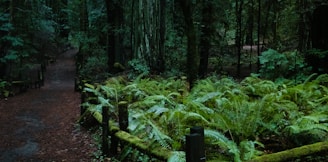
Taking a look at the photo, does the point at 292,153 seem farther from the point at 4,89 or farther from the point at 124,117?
the point at 4,89

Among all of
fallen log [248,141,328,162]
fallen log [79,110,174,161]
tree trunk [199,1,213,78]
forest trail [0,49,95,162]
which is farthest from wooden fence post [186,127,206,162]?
tree trunk [199,1,213,78]

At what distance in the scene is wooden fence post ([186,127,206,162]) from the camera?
391 cm

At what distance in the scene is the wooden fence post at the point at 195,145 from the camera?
391 cm

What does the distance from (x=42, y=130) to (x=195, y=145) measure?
8.12 metres

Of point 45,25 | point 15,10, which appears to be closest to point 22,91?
point 15,10

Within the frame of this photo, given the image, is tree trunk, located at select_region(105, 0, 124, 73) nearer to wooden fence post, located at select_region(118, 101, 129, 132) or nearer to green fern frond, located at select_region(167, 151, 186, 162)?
wooden fence post, located at select_region(118, 101, 129, 132)

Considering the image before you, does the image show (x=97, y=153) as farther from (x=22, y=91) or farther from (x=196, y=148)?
(x=22, y=91)

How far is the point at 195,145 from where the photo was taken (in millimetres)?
3945

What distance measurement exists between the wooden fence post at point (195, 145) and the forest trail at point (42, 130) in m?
4.24

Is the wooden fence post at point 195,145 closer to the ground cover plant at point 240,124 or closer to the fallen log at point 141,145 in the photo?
the ground cover plant at point 240,124

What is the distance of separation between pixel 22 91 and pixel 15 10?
17.0ft

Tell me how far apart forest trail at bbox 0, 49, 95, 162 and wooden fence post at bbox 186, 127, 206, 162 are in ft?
13.9

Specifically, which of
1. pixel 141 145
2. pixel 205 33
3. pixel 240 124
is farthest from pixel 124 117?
pixel 205 33

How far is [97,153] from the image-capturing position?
25.4ft
